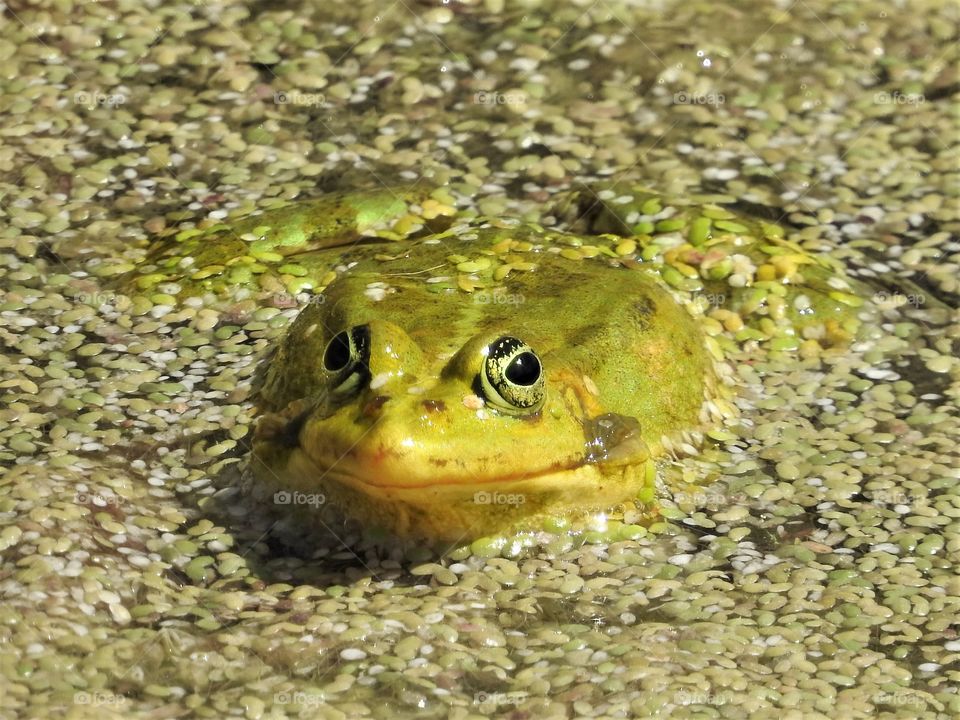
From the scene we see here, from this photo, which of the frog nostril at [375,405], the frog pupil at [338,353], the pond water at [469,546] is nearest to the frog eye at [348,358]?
the frog pupil at [338,353]

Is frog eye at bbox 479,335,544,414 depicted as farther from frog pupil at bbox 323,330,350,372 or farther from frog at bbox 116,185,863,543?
frog pupil at bbox 323,330,350,372

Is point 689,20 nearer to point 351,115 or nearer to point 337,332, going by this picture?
point 351,115

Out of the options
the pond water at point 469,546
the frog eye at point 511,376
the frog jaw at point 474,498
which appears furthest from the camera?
the frog jaw at point 474,498

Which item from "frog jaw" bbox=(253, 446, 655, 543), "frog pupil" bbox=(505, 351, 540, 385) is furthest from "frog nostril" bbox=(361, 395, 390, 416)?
"frog pupil" bbox=(505, 351, 540, 385)

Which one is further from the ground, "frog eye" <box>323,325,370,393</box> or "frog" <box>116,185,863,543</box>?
"frog eye" <box>323,325,370,393</box>

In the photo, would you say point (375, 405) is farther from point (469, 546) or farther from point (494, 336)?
point (469, 546)

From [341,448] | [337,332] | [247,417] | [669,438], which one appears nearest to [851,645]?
[669,438]

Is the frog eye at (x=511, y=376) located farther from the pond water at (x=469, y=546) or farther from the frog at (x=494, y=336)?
the pond water at (x=469, y=546)

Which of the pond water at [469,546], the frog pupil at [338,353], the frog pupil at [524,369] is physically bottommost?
the pond water at [469,546]
